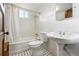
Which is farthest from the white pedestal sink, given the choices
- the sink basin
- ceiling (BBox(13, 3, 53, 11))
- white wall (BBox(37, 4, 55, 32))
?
ceiling (BBox(13, 3, 53, 11))

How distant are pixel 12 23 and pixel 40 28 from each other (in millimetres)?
410

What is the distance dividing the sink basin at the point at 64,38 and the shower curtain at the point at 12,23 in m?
0.48

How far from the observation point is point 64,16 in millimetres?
1375

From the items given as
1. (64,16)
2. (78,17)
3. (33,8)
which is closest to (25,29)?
(33,8)

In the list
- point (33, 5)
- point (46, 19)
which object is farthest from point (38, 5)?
point (46, 19)

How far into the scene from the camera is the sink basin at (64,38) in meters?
1.21

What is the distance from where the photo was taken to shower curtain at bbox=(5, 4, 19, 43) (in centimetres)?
134

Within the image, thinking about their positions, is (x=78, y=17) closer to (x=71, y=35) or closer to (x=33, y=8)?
(x=71, y=35)

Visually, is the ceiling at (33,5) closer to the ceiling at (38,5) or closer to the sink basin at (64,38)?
the ceiling at (38,5)

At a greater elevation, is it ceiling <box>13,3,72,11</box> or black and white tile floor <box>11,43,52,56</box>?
ceiling <box>13,3,72,11</box>

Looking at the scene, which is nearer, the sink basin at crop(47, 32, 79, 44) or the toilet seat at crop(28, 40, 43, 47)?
the sink basin at crop(47, 32, 79, 44)

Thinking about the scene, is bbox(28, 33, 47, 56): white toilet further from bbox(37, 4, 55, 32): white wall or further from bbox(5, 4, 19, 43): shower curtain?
bbox(5, 4, 19, 43): shower curtain

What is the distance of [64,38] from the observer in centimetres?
122

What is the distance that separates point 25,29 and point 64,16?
59 centimetres
